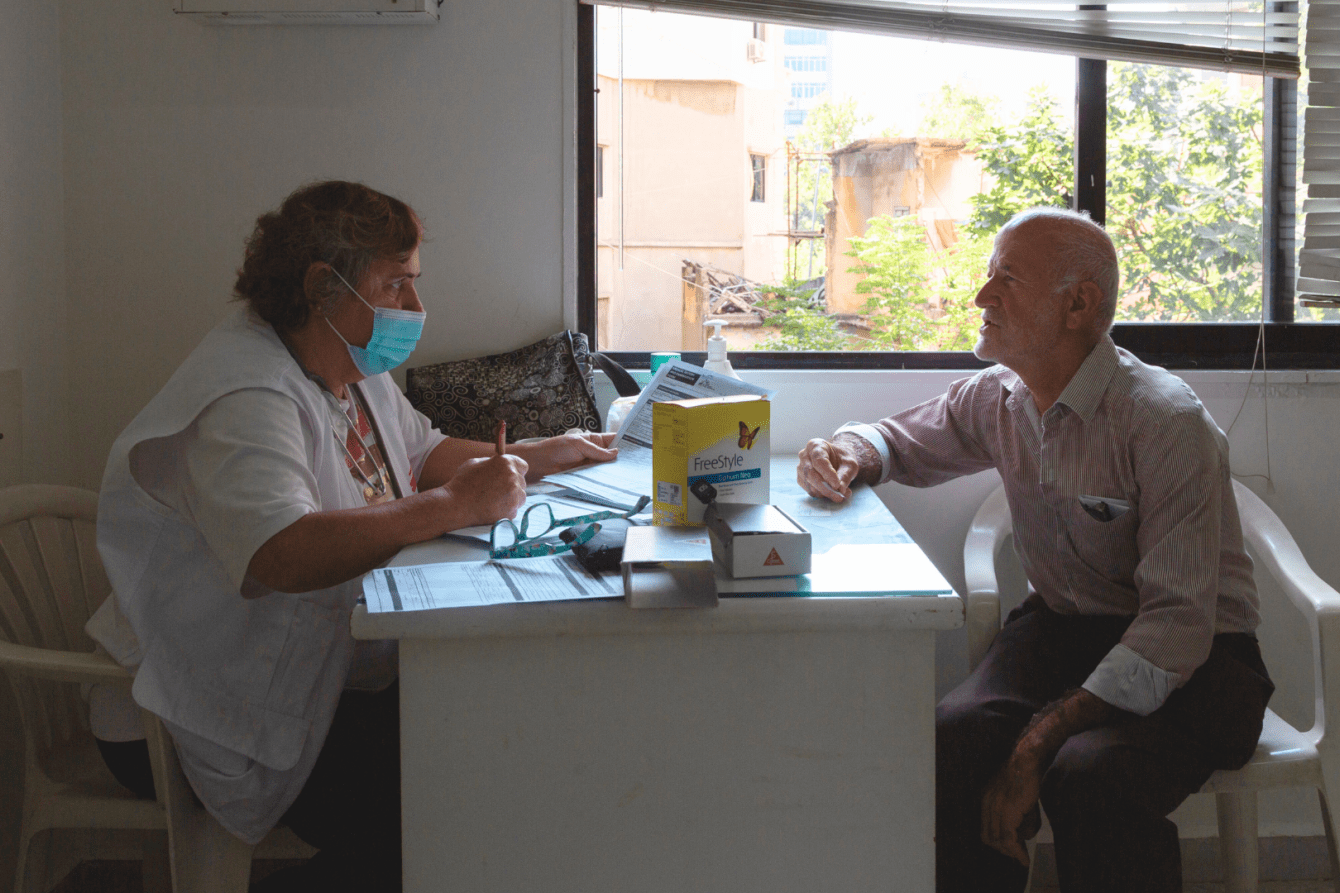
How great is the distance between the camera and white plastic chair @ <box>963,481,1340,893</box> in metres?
1.51

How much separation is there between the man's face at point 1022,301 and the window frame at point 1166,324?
0.55 meters

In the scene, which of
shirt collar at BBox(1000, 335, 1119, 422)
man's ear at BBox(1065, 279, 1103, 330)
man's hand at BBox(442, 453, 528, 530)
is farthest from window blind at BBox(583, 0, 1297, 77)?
man's hand at BBox(442, 453, 528, 530)

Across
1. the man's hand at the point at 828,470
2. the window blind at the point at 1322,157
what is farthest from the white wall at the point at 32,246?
the window blind at the point at 1322,157

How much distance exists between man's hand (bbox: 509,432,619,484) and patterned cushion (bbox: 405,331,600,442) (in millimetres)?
182

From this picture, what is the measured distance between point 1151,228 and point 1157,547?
1103 mm

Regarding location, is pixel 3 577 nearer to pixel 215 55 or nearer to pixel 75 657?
pixel 75 657

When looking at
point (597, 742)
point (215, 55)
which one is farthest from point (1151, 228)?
point (215, 55)

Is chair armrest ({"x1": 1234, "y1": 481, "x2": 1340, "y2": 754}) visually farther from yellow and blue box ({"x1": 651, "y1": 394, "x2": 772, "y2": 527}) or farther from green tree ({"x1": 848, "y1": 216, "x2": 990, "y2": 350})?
yellow and blue box ({"x1": 651, "y1": 394, "x2": 772, "y2": 527})

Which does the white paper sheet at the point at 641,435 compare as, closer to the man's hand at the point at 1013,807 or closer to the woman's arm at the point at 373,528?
the woman's arm at the point at 373,528

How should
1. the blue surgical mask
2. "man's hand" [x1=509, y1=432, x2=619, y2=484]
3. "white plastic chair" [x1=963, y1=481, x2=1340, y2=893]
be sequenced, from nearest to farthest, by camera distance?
"white plastic chair" [x1=963, y1=481, x2=1340, y2=893] < the blue surgical mask < "man's hand" [x1=509, y1=432, x2=619, y2=484]

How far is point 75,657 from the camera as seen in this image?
56.2 inches

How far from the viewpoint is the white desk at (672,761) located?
1146 millimetres

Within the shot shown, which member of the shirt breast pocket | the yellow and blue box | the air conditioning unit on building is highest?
the air conditioning unit on building

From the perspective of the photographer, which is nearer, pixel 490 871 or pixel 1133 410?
pixel 490 871
